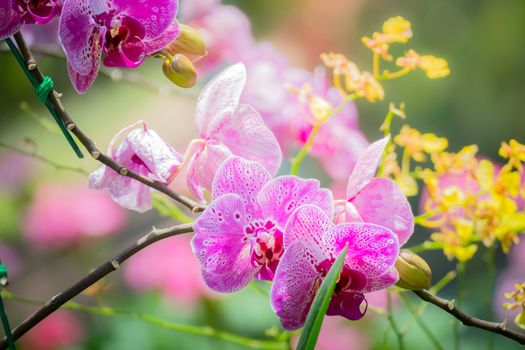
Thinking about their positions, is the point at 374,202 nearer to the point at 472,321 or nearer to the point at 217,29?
the point at 472,321

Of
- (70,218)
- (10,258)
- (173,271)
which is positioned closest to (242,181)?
(173,271)

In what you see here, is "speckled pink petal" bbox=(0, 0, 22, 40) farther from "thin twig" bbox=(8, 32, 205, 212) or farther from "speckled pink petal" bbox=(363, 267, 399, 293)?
"speckled pink petal" bbox=(363, 267, 399, 293)

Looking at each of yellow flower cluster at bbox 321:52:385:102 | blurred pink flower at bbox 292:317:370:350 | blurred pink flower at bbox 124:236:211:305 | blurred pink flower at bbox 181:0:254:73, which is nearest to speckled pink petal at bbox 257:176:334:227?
yellow flower cluster at bbox 321:52:385:102

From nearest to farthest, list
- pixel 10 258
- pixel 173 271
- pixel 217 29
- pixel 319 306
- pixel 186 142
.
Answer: pixel 319 306 → pixel 217 29 → pixel 173 271 → pixel 10 258 → pixel 186 142

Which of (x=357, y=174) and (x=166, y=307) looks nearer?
(x=357, y=174)

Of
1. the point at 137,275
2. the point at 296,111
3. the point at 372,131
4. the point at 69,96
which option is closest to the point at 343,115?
the point at 296,111

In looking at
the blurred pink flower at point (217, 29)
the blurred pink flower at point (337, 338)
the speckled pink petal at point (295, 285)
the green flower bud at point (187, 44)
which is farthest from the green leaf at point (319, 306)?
the blurred pink flower at point (337, 338)

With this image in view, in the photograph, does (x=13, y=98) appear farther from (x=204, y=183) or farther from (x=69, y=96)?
(x=204, y=183)
